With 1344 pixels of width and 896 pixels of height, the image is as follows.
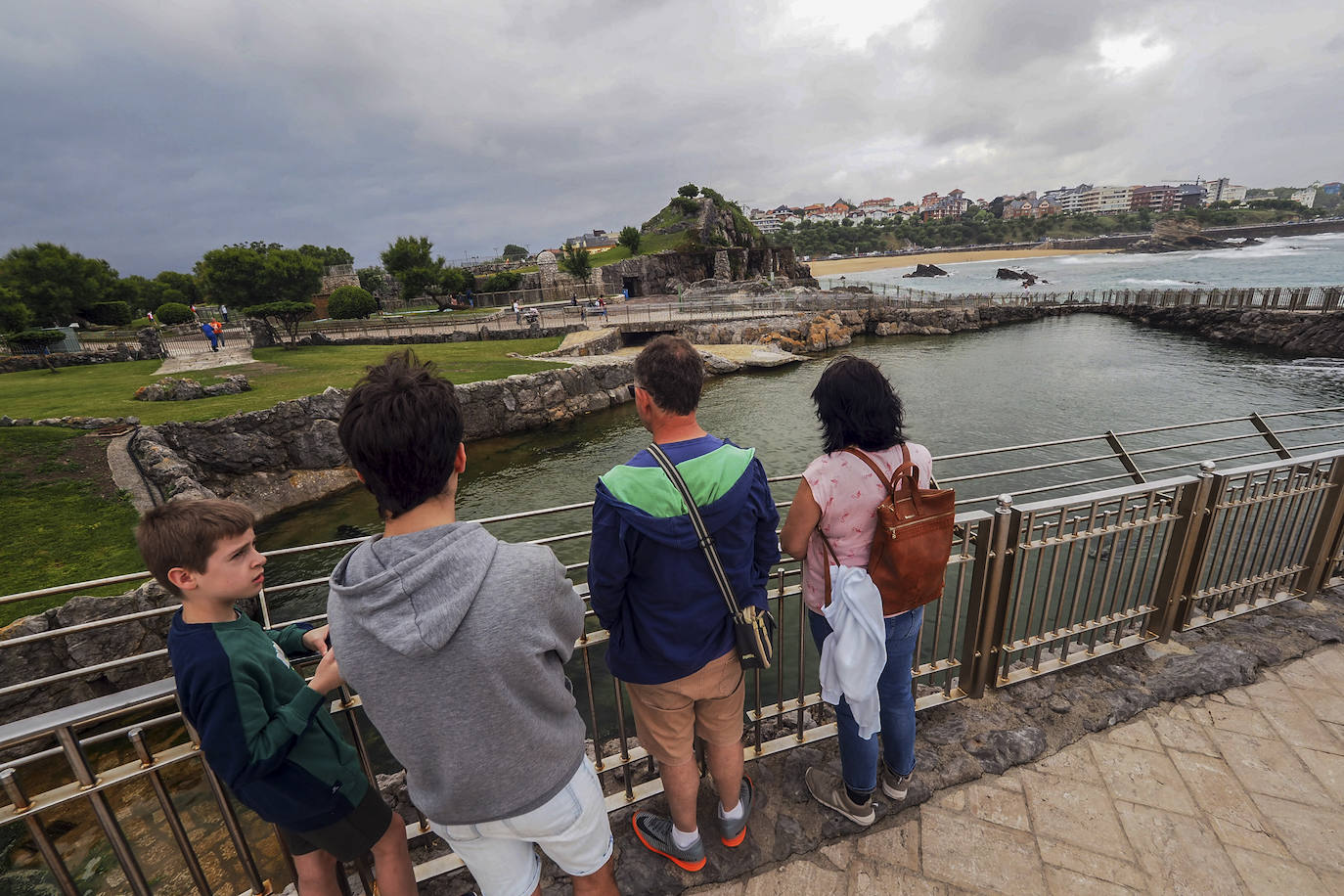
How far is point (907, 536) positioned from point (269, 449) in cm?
1700

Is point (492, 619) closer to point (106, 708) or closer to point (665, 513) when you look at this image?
point (665, 513)

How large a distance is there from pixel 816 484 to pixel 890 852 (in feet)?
5.89

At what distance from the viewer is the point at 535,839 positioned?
169cm

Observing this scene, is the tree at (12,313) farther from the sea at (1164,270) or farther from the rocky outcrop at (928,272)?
the rocky outcrop at (928,272)

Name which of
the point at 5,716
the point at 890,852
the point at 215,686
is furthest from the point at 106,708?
the point at 5,716

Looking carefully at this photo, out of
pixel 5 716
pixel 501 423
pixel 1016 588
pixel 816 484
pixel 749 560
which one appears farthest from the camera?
pixel 501 423

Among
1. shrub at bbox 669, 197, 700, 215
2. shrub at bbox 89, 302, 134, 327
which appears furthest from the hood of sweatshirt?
shrub at bbox 669, 197, 700, 215

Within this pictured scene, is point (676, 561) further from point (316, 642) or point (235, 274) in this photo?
point (235, 274)

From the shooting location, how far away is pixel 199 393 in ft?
51.4

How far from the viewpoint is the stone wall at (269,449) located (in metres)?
11.8

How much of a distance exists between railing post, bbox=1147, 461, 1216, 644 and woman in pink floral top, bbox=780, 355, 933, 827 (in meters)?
2.27

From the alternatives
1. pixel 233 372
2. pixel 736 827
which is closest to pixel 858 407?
pixel 736 827

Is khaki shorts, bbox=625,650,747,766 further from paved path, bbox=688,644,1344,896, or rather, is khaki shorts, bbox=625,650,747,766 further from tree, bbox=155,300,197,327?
tree, bbox=155,300,197,327

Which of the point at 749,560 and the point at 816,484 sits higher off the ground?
the point at 816,484
